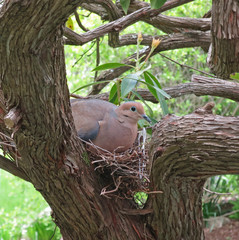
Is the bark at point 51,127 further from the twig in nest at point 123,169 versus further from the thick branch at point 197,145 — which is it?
the thick branch at point 197,145

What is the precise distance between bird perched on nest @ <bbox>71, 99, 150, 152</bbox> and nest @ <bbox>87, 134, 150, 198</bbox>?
4cm

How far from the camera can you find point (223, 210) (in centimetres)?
543

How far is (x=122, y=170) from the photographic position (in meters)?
1.80

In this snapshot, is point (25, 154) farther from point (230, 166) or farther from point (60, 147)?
point (230, 166)

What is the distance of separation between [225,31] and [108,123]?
1.04 meters

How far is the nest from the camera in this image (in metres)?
1.72

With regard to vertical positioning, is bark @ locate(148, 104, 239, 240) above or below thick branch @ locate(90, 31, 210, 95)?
below

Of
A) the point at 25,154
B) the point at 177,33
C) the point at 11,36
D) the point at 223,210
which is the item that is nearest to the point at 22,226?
the point at 223,210

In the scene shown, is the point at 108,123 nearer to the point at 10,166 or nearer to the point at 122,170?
the point at 122,170

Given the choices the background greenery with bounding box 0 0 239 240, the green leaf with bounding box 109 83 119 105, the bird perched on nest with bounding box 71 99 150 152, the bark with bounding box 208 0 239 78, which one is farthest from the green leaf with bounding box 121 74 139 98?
the background greenery with bounding box 0 0 239 240

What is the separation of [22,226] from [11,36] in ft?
14.2

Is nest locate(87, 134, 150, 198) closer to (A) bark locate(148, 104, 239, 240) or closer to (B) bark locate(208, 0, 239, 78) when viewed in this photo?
(A) bark locate(148, 104, 239, 240)

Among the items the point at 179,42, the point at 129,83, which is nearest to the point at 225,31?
the point at 179,42

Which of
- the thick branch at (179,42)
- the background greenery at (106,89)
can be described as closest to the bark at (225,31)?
the thick branch at (179,42)
